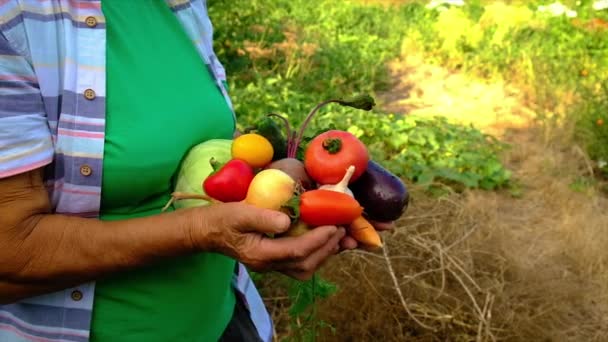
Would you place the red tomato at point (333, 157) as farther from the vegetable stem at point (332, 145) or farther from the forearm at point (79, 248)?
the forearm at point (79, 248)

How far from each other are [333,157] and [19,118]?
61 cm

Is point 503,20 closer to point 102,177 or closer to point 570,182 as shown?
point 570,182

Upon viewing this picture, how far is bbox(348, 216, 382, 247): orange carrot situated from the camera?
4.15ft

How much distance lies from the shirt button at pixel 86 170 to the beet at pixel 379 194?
570 millimetres

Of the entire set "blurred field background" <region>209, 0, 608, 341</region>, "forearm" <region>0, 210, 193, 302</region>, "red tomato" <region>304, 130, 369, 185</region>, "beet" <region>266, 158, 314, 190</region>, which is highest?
"red tomato" <region>304, 130, 369, 185</region>

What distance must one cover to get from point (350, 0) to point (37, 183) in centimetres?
1170

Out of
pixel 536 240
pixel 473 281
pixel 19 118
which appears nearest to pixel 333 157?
pixel 19 118

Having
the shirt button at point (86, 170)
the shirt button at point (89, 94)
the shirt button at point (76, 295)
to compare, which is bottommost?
the shirt button at point (76, 295)

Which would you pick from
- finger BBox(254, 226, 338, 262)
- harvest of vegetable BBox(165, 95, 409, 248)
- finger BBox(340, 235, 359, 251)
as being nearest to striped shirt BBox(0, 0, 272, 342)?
harvest of vegetable BBox(165, 95, 409, 248)

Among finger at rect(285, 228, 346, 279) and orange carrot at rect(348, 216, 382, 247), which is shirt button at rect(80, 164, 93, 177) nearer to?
finger at rect(285, 228, 346, 279)

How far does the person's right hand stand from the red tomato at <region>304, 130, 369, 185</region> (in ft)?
0.42

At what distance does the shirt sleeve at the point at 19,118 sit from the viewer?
1072 mm

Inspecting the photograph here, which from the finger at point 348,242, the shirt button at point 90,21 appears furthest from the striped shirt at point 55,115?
the finger at point 348,242

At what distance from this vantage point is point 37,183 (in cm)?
114
